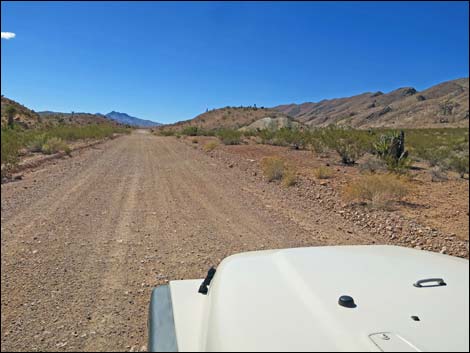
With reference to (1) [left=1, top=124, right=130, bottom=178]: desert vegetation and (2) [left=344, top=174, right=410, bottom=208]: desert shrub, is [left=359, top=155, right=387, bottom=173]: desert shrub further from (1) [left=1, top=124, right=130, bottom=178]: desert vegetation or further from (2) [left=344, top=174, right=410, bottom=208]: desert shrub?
(1) [left=1, top=124, right=130, bottom=178]: desert vegetation

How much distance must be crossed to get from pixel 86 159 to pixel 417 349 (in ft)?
57.3

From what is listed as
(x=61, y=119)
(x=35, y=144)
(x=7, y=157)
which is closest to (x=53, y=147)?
(x=35, y=144)

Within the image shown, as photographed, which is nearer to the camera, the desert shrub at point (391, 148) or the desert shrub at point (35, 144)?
the desert shrub at point (391, 148)

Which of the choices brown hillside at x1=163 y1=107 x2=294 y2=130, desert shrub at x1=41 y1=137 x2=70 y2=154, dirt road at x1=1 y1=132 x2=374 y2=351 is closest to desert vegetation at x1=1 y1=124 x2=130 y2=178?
desert shrub at x1=41 y1=137 x2=70 y2=154

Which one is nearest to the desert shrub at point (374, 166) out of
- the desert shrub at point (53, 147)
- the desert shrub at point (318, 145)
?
the desert shrub at point (318, 145)

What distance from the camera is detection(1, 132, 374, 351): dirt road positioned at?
12.1ft

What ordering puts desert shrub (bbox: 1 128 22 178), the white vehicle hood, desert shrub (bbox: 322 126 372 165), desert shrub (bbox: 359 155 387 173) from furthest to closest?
desert shrub (bbox: 322 126 372 165) < desert shrub (bbox: 359 155 387 173) < desert shrub (bbox: 1 128 22 178) < the white vehicle hood

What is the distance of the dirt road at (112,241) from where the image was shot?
3697 millimetres

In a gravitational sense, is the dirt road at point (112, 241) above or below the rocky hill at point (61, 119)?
below

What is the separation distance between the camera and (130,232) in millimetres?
6566

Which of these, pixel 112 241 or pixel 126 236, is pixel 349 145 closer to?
pixel 126 236

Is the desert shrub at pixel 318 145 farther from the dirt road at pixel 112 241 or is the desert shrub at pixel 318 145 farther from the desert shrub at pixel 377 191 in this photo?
the desert shrub at pixel 377 191

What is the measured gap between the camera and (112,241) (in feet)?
19.8

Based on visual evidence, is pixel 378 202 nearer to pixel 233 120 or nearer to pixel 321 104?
pixel 233 120
